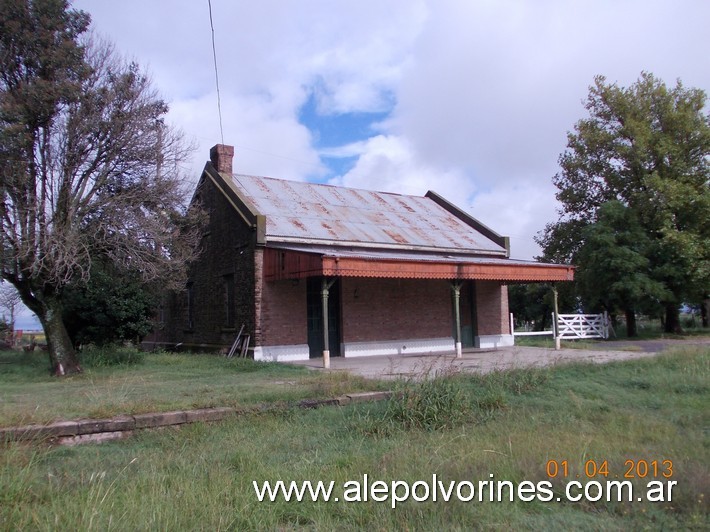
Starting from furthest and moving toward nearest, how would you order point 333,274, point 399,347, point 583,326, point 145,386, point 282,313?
point 583,326 → point 399,347 → point 282,313 → point 333,274 → point 145,386

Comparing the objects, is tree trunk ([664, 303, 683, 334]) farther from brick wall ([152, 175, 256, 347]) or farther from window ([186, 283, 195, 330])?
window ([186, 283, 195, 330])

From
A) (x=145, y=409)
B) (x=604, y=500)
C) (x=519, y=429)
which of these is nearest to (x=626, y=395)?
(x=519, y=429)

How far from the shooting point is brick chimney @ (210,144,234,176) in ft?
68.8

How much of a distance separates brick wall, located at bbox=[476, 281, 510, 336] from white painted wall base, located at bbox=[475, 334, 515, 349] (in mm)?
158

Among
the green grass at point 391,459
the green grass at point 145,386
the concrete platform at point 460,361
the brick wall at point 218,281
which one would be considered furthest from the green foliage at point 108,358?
the green grass at point 391,459

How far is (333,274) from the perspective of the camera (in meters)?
14.7

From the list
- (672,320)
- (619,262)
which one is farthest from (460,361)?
(672,320)

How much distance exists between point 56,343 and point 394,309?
10.7m

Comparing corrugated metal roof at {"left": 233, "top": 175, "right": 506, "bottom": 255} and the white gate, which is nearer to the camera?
corrugated metal roof at {"left": 233, "top": 175, "right": 506, "bottom": 255}

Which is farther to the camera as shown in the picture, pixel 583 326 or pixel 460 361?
pixel 583 326

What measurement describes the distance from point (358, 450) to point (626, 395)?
5.26 metres

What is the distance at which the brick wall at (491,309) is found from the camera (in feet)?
74.4

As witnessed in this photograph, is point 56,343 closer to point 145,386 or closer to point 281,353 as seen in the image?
point 145,386

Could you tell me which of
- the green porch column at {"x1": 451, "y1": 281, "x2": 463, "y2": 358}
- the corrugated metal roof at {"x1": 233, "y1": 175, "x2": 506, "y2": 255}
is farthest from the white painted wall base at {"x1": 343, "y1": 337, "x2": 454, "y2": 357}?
the corrugated metal roof at {"x1": 233, "y1": 175, "x2": 506, "y2": 255}
